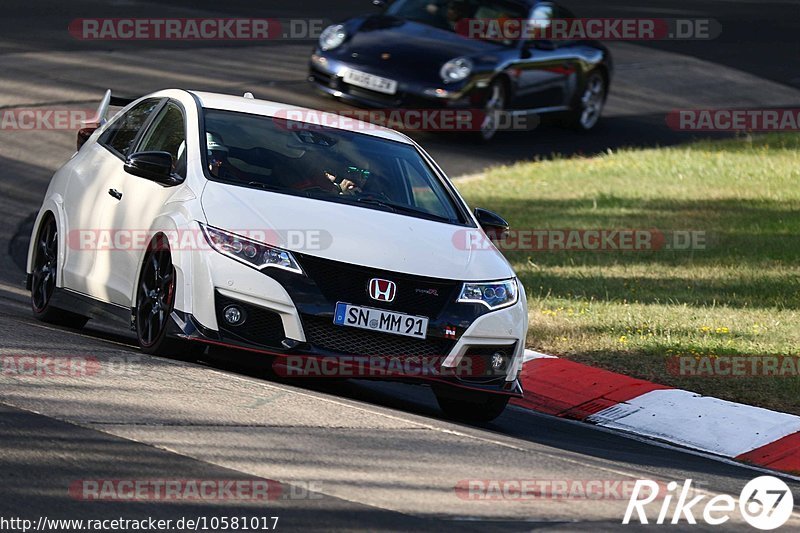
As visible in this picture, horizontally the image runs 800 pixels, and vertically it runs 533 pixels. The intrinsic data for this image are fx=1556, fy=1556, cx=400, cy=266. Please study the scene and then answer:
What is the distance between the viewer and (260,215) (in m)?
8.49

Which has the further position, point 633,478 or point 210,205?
point 210,205

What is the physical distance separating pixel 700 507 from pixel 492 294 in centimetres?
213

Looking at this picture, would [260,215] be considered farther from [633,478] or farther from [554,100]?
[554,100]

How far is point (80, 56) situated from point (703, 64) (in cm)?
1195

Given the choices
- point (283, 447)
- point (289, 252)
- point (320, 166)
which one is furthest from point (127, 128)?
point (283, 447)

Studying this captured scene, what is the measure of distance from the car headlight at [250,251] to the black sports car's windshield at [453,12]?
39.7ft

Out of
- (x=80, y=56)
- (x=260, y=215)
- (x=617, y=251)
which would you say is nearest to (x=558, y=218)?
(x=617, y=251)

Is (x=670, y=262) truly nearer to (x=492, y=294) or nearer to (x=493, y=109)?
(x=493, y=109)

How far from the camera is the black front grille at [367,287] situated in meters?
8.23

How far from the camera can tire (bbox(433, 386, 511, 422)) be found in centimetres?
877

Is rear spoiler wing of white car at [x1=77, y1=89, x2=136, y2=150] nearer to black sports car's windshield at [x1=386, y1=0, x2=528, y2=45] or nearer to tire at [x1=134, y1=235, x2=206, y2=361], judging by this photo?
tire at [x1=134, y1=235, x2=206, y2=361]

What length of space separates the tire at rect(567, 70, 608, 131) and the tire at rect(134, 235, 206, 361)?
13591mm

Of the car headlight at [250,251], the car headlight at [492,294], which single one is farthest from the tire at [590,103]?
the car headlight at [250,251]

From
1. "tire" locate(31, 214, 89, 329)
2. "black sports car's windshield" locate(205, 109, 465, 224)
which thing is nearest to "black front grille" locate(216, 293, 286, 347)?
"black sports car's windshield" locate(205, 109, 465, 224)
